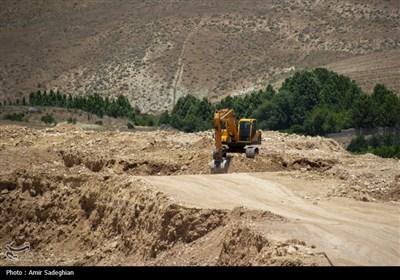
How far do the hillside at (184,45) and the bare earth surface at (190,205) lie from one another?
61.3 m

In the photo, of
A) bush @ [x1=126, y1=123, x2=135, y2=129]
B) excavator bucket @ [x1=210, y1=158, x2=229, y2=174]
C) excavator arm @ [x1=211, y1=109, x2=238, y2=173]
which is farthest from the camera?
bush @ [x1=126, y1=123, x2=135, y2=129]

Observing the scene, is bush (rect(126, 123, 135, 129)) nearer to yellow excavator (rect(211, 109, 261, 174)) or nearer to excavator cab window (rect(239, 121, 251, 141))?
yellow excavator (rect(211, 109, 261, 174))

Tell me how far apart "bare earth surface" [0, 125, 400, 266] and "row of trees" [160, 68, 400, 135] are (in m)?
29.1

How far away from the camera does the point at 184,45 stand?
122250 millimetres

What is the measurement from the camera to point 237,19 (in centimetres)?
12988

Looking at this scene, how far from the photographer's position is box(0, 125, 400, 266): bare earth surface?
24.8 m

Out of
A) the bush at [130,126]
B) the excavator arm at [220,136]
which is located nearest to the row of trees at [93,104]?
the bush at [130,126]

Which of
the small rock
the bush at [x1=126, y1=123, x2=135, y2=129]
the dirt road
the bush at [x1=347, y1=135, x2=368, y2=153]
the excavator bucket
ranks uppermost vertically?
the small rock

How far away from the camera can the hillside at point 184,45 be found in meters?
113

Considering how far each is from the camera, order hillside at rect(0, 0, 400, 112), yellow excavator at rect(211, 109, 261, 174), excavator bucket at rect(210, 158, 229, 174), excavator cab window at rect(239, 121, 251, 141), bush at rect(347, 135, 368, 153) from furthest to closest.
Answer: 1. hillside at rect(0, 0, 400, 112)
2. bush at rect(347, 135, 368, 153)
3. excavator cab window at rect(239, 121, 251, 141)
4. yellow excavator at rect(211, 109, 261, 174)
5. excavator bucket at rect(210, 158, 229, 174)

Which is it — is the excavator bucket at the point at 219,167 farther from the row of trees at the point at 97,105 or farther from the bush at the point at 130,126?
the row of trees at the point at 97,105

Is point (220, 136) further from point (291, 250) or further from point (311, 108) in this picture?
point (311, 108)

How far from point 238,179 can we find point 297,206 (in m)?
5.25

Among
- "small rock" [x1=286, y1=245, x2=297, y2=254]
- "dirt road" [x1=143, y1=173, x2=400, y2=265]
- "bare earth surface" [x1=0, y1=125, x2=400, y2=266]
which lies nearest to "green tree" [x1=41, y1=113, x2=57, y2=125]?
"bare earth surface" [x1=0, y1=125, x2=400, y2=266]
